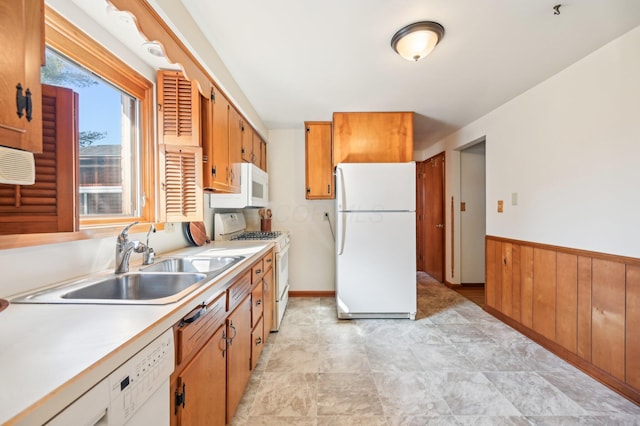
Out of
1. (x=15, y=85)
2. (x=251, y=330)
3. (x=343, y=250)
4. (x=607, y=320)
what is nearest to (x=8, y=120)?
(x=15, y=85)

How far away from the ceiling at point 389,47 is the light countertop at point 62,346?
5.07 feet

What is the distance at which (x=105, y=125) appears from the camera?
1518mm

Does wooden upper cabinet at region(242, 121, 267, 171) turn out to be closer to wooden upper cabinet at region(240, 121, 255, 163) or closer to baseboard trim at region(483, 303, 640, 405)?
wooden upper cabinet at region(240, 121, 255, 163)

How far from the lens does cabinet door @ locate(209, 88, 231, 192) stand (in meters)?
1.91

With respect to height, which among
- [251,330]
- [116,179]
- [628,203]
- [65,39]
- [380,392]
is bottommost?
[380,392]

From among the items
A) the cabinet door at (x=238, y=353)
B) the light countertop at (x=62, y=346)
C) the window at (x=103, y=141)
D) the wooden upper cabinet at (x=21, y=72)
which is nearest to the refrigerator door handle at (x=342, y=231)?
the cabinet door at (x=238, y=353)

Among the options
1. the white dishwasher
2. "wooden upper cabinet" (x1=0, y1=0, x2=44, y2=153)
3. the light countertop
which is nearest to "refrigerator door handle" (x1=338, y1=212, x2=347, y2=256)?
the light countertop

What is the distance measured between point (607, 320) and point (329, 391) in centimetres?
195

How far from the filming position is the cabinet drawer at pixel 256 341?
176 cm

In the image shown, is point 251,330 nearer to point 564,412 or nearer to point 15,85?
point 15,85

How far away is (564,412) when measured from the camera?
4.94 feet

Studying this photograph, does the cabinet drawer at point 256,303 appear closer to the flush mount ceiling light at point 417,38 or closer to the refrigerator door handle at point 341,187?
the refrigerator door handle at point 341,187

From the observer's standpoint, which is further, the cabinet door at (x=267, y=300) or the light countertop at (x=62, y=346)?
the cabinet door at (x=267, y=300)

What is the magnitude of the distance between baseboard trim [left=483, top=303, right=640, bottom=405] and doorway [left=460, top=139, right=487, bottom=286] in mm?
1260
